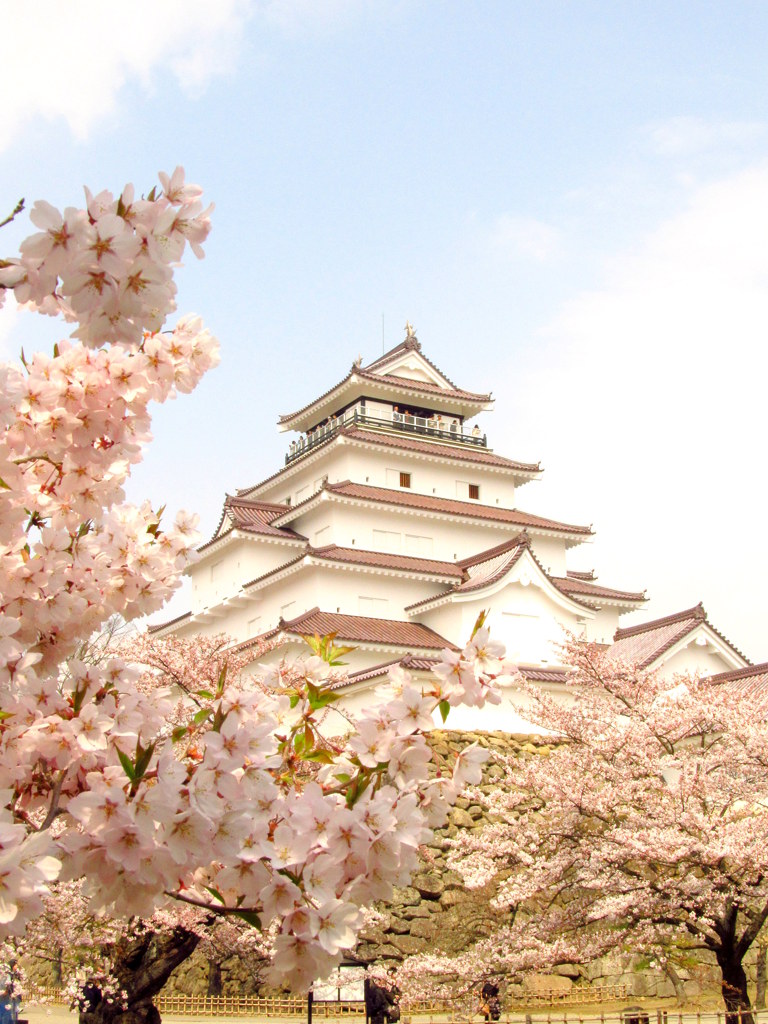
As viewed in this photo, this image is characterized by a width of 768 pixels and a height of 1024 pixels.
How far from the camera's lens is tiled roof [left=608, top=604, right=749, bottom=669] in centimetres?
2651

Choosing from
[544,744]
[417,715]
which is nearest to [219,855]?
[417,715]

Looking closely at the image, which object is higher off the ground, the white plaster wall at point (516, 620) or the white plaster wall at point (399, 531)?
the white plaster wall at point (399, 531)

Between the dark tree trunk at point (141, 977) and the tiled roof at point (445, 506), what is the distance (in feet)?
50.5

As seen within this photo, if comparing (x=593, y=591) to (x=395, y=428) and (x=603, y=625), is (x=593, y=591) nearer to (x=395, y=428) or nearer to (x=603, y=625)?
(x=603, y=625)

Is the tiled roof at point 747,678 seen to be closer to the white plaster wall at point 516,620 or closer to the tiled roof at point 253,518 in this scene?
the white plaster wall at point 516,620

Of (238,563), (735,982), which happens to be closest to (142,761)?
(735,982)

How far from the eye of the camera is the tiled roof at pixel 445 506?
28.8 metres

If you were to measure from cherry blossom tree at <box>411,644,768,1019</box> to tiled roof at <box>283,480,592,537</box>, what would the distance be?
12.6 metres

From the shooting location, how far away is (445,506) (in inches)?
1199

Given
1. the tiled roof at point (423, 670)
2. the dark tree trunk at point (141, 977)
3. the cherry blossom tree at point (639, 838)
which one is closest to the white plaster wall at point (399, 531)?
the tiled roof at point (423, 670)

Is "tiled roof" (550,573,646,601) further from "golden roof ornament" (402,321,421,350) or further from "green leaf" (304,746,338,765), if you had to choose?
"green leaf" (304,746,338,765)

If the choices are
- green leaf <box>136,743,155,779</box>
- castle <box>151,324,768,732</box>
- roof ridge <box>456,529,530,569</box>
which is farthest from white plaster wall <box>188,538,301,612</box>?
green leaf <box>136,743,155,779</box>

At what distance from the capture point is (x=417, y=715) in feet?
10.8

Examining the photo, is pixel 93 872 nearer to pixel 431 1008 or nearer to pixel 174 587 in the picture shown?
pixel 174 587
